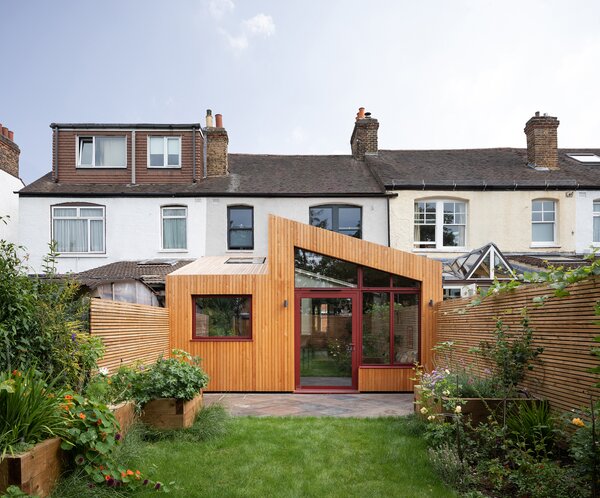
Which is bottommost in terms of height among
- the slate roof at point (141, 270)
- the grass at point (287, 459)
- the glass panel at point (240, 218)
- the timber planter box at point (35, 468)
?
the grass at point (287, 459)

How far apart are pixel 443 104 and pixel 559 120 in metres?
6.50

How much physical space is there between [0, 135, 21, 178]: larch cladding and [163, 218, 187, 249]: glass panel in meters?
7.99

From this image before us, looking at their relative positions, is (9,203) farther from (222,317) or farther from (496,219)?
(496,219)

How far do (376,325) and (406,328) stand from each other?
736mm

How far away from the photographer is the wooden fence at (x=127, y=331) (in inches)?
274

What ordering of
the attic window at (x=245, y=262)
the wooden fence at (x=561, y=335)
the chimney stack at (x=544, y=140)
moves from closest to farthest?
the wooden fence at (x=561, y=335) < the attic window at (x=245, y=262) < the chimney stack at (x=544, y=140)

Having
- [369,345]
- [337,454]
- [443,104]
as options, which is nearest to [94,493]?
[337,454]

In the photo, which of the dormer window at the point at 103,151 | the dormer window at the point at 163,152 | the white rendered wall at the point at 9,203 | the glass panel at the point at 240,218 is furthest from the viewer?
the white rendered wall at the point at 9,203

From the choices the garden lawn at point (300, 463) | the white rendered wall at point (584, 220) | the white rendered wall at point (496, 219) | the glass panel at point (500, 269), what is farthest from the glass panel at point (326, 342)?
the white rendered wall at point (584, 220)

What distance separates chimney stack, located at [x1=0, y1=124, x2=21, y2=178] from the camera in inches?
738

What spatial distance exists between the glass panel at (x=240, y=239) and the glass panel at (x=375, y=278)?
6165mm

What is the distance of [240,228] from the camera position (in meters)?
16.5

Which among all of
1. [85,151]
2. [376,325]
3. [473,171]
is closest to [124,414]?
[376,325]

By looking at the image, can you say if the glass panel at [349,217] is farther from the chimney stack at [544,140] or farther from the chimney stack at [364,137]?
the chimney stack at [544,140]
